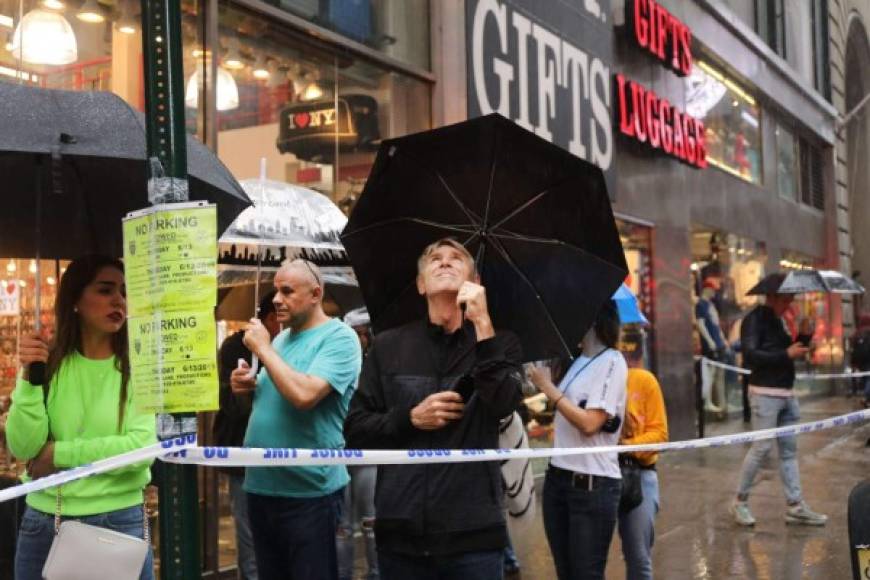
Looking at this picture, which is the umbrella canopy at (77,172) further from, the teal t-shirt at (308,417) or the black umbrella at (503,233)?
the teal t-shirt at (308,417)

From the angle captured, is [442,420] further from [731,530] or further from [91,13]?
[731,530]

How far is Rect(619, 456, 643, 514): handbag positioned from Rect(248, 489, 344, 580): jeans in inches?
61.6

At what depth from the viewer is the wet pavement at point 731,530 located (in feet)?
23.7

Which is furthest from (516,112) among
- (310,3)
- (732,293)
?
(732,293)

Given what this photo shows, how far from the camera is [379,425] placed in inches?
136

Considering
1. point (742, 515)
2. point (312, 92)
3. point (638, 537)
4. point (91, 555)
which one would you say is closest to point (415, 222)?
point (91, 555)

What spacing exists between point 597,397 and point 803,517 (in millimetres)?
4948

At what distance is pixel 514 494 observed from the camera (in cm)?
413

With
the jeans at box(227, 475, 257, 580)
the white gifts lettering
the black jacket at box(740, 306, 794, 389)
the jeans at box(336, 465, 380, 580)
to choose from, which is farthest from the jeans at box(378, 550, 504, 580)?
the white gifts lettering

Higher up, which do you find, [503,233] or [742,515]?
[503,233]

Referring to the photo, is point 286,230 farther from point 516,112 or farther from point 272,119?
point 516,112

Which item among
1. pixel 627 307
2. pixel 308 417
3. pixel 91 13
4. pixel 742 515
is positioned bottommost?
pixel 742 515

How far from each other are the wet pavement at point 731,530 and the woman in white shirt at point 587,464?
9.9 inches

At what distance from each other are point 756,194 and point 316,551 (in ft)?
57.0
